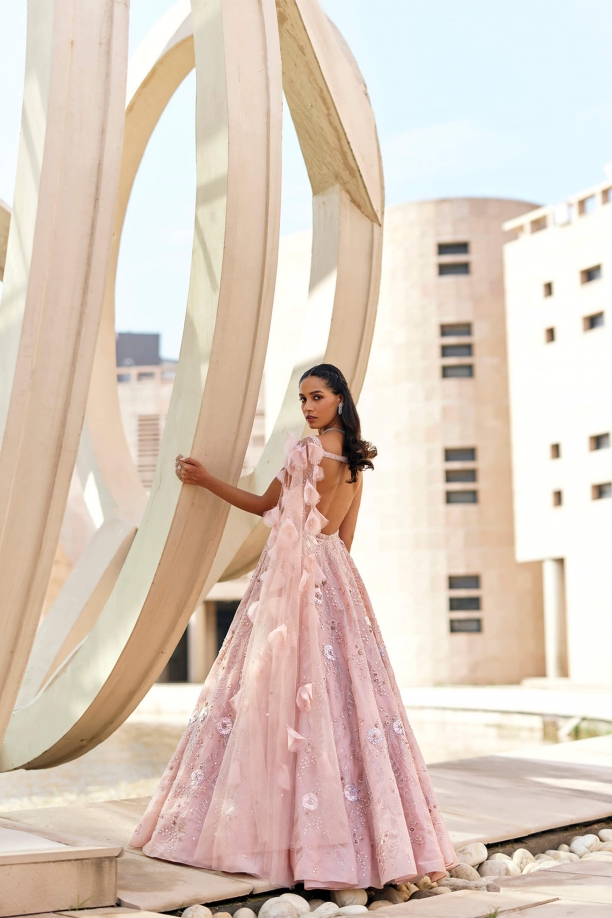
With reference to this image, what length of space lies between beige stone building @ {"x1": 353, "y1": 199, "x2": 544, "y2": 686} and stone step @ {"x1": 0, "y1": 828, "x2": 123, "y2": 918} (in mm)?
21549

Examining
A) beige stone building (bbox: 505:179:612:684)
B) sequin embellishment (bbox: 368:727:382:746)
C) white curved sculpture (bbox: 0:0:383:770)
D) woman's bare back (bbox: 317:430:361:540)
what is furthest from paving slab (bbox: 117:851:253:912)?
beige stone building (bbox: 505:179:612:684)

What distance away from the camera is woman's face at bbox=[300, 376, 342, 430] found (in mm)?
3434

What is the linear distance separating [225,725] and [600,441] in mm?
19203

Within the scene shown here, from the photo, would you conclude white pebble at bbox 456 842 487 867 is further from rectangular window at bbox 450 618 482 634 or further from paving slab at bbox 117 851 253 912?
rectangular window at bbox 450 618 482 634

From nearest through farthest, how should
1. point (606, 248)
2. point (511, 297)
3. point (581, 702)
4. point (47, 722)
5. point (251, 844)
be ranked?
1. point (251, 844)
2. point (47, 722)
3. point (581, 702)
4. point (606, 248)
5. point (511, 297)

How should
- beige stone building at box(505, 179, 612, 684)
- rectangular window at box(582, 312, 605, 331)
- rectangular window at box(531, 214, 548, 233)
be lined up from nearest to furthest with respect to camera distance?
beige stone building at box(505, 179, 612, 684) → rectangular window at box(582, 312, 605, 331) → rectangular window at box(531, 214, 548, 233)

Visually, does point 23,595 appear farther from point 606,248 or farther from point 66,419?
point 606,248

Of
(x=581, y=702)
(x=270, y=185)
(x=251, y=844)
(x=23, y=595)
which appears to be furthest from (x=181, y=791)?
(x=581, y=702)

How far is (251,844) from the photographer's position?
303 centimetres

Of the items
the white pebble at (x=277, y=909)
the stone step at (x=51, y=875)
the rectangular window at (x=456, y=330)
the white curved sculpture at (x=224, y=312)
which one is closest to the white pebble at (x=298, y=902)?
the white pebble at (x=277, y=909)

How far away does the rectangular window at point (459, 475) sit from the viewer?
2452 cm

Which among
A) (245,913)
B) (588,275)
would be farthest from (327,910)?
(588,275)

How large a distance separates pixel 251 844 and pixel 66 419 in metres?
1.45

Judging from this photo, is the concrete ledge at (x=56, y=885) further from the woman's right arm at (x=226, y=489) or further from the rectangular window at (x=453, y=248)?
the rectangular window at (x=453, y=248)
